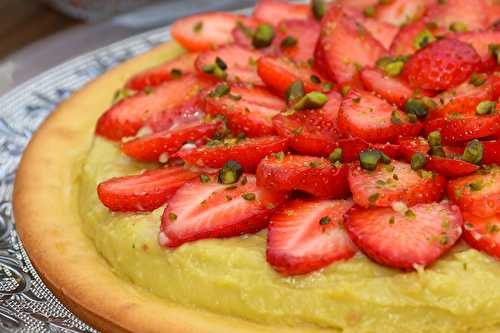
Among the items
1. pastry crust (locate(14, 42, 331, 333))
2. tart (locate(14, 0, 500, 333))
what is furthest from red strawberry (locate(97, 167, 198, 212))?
pastry crust (locate(14, 42, 331, 333))

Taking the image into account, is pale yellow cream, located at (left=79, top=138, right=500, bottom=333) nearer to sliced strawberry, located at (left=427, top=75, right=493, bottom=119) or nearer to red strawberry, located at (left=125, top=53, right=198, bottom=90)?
sliced strawberry, located at (left=427, top=75, right=493, bottom=119)

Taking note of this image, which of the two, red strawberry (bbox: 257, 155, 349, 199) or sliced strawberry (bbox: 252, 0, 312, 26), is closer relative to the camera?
red strawberry (bbox: 257, 155, 349, 199)

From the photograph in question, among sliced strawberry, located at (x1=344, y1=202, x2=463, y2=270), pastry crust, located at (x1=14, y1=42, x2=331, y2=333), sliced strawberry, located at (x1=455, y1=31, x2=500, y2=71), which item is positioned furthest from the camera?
sliced strawberry, located at (x1=455, y1=31, x2=500, y2=71)

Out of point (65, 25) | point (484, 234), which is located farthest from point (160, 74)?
point (65, 25)

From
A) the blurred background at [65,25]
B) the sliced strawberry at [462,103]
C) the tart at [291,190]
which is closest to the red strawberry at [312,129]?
the tart at [291,190]

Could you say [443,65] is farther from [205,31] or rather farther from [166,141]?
[205,31]

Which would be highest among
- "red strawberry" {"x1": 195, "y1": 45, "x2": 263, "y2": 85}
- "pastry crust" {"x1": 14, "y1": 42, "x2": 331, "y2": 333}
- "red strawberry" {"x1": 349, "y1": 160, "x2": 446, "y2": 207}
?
"red strawberry" {"x1": 349, "y1": 160, "x2": 446, "y2": 207}

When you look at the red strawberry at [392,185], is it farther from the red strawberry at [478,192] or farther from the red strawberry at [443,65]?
the red strawberry at [443,65]
